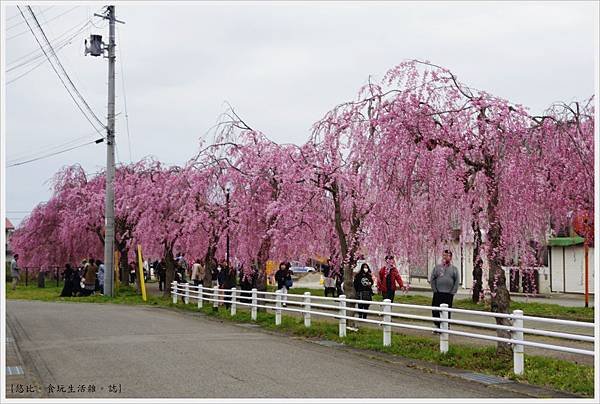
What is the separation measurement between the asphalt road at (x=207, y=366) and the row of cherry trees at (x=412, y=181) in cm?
283

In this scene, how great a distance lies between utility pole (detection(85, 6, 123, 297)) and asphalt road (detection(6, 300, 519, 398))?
14.8 meters

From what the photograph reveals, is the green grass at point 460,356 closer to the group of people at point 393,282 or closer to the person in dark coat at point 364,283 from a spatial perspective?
the group of people at point 393,282

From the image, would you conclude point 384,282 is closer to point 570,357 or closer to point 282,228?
point 282,228

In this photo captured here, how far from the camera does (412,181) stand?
13.9m

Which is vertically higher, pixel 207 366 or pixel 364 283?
pixel 364 283

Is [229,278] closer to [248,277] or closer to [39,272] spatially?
[248,277]

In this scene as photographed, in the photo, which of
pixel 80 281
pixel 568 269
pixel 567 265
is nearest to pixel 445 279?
pixel 567 265

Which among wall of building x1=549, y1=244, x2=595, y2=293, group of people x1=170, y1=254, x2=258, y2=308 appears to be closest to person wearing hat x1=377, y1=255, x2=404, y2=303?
group of people x1=170, y1=254, x2=258, y2=308

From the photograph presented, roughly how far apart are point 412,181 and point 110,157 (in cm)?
2341

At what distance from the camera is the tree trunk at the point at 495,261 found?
13039 millimetres

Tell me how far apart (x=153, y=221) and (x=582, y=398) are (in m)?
24.7

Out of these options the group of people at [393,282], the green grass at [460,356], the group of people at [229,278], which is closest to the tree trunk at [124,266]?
the group of people at [229,278]

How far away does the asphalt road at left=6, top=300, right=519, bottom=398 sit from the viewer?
10.1 metres

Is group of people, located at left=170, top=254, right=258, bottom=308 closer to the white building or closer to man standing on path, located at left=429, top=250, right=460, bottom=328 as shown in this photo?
man standing on path, located at left=429, top=250, right=460, bottom=328
